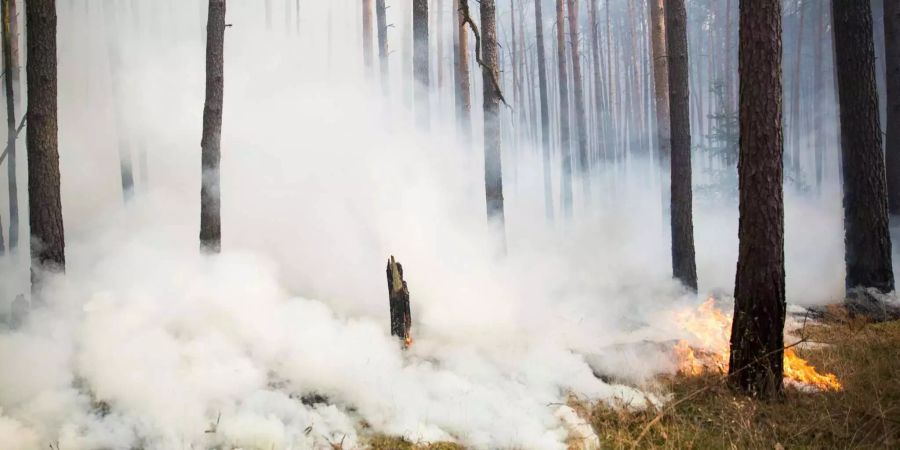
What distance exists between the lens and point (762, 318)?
4863 millimetres

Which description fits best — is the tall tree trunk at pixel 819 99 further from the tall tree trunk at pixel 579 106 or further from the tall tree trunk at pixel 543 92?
the tall tree trunk at pixel 543 92

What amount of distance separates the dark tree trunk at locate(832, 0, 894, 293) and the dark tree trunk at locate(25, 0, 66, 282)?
1122 cm

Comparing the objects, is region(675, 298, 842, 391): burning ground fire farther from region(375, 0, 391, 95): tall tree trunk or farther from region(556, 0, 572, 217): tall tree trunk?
region(375, 0, 391, 95): tall tree trunk

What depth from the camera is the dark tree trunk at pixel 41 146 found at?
6.40 m

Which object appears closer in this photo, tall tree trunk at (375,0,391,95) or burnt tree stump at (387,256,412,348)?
burnt tree stump at (387,256,412,348)

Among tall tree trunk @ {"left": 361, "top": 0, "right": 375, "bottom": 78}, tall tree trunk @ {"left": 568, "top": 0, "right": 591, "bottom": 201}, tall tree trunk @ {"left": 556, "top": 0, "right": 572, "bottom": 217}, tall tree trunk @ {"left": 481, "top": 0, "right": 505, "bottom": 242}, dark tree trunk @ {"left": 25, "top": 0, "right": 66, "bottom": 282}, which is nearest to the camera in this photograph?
dark tree trunk @ {"left": 25, "top": 0, "right": 66, "bottom": 282}


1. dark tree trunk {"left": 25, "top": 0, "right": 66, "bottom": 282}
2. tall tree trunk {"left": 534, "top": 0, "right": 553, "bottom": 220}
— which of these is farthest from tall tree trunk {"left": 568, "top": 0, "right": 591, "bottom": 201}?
dark tree trunk {"left": 25, "top": 0, "right": 66, "bottom": 282}

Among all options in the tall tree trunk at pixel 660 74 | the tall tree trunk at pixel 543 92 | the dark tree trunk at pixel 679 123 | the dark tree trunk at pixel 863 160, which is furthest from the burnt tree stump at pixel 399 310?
the tall tree trunk at pixel 543 92

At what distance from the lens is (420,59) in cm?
1212

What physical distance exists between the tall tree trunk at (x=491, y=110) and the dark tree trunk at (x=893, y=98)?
680 centimetres

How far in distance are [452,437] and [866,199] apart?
7556 mm

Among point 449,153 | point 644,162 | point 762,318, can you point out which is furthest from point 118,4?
point 644,162

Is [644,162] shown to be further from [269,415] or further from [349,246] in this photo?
[269,415]

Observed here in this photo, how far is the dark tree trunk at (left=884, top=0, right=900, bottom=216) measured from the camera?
8914 mm
